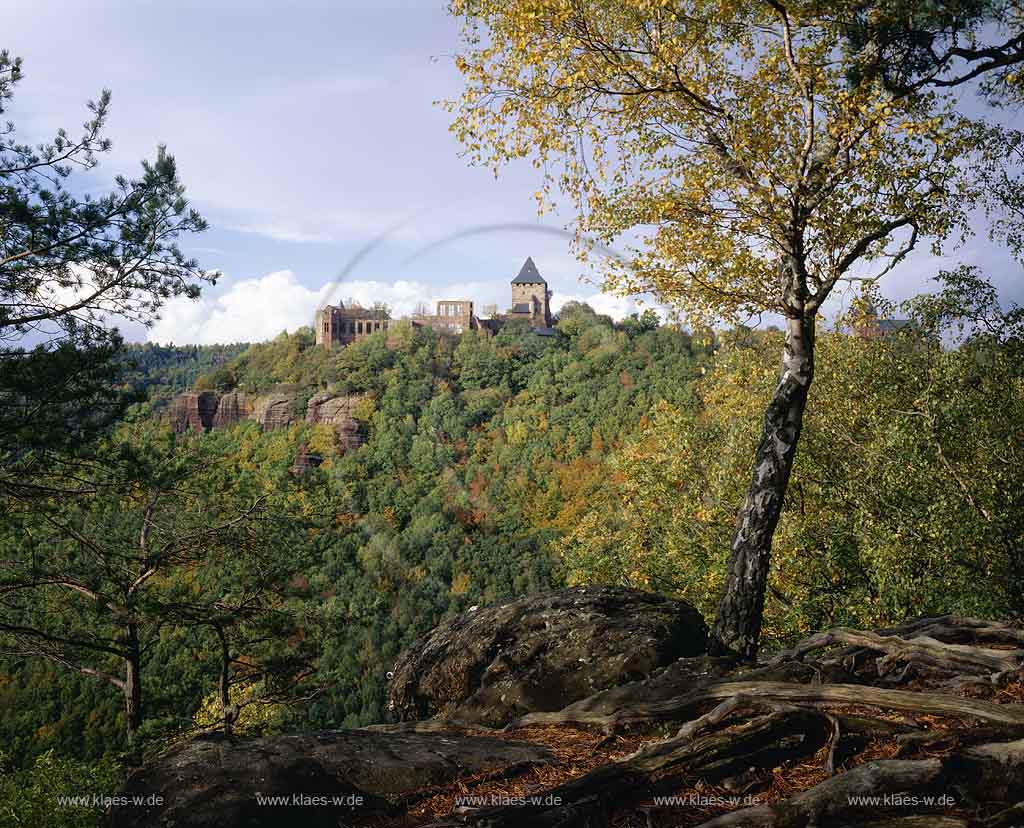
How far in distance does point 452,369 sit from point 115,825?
326ft

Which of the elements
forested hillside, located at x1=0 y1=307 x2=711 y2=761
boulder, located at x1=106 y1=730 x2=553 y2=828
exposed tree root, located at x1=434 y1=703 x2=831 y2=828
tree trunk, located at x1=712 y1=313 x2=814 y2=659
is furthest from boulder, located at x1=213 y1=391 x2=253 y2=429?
exposed tree root, located at x1=434 y1=703 x2=831 y2=828

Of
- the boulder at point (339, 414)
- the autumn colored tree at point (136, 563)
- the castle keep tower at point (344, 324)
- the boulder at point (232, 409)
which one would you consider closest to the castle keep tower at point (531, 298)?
the castle keep tower at point (344, 324)

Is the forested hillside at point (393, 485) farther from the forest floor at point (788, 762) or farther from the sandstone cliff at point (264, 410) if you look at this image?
the forest floor at point (788, 762)

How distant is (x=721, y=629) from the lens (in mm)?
8141

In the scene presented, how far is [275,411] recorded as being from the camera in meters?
98.7

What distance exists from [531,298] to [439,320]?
17.0m

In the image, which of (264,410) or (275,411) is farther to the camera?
(264,410)

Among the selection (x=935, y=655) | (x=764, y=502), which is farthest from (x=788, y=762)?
(x=764, y=502)

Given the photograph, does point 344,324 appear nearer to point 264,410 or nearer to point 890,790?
point 264,410

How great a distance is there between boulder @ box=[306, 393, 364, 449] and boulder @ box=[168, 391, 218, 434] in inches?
548

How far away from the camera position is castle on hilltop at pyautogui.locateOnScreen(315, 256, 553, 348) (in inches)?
4582

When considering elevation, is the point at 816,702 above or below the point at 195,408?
below

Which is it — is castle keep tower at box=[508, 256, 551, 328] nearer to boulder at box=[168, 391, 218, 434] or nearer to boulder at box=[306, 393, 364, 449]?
boulder at box=[306, 393, 364, 449]

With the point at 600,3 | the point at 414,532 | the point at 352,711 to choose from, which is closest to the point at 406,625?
the point at 352,711
